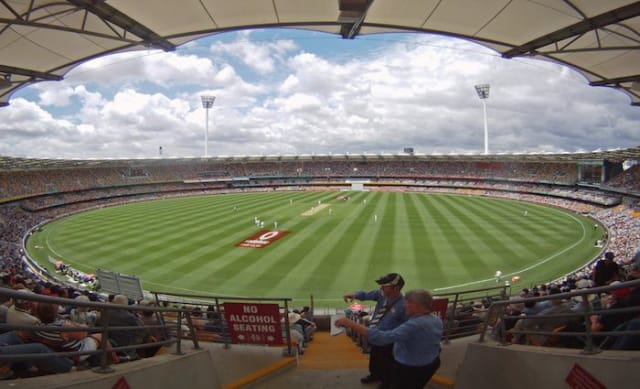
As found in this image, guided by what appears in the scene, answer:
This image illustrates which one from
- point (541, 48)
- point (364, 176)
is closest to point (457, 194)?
point (364, 176)

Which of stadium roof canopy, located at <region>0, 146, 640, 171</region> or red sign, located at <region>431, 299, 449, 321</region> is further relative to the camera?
stadium roof canopy, located at <region>0, 146, 640, 171</region>

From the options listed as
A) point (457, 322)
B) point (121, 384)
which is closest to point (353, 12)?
point (457, 322)

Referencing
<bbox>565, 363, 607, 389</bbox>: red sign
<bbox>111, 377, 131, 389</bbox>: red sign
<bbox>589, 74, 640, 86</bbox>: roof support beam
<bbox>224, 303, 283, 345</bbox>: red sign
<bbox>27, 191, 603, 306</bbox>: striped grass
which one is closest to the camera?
<bbox>565, 363, 607, 389</bbox>: red sign

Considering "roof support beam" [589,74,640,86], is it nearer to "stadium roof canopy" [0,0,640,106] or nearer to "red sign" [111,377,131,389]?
"stadium roof canopy" [0,0,640,106]

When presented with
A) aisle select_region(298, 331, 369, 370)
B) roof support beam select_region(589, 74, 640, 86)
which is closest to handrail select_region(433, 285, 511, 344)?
aisle select_region(298, 331, 369, 370)

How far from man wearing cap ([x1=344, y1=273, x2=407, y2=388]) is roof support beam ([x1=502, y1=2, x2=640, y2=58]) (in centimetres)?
652

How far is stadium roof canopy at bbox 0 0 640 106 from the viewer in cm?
732

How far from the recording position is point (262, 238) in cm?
3025

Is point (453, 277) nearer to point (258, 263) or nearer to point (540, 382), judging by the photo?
point (258, 263)

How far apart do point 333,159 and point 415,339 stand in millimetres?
84912

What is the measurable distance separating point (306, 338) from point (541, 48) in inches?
339

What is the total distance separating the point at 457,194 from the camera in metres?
65.2

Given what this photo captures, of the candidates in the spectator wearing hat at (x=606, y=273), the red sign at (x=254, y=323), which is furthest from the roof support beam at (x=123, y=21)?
the spectator wearing hat at (x=606, y=273)

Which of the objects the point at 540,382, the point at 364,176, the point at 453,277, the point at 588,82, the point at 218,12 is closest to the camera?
the point at 540,382
